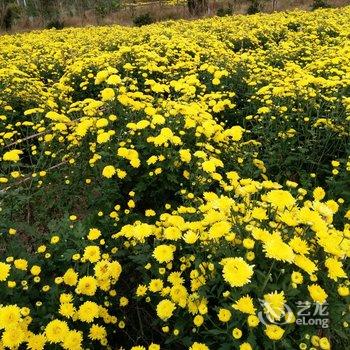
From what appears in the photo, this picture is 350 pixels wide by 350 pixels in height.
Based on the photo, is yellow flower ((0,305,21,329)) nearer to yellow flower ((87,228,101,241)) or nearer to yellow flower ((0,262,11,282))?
yellow flower ((0,262,11,282))

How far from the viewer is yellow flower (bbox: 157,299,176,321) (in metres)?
2.38

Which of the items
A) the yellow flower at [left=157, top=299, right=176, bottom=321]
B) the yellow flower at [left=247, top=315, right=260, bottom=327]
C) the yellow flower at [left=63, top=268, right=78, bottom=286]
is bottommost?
the yellow flower at [left=157, top=299, right=176, bottom=321]

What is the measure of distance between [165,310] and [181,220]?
67 centimetres

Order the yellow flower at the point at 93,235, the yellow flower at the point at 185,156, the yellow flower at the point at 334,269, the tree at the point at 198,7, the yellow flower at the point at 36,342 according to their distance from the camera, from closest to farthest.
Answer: the yellow flower at the point at 334,269, the yellow flower at the point at 36,342, the yellow flower at the point at 93,235, the yellow flower at the point at 185,156, the tree at the point at 198,7

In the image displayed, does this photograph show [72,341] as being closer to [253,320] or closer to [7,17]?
[253,320]

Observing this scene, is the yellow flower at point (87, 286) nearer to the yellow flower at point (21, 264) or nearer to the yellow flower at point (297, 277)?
the yellow flower at point (21, 264)

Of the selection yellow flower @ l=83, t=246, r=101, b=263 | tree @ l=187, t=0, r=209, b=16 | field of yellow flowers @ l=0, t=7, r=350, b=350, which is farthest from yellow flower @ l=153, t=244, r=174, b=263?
tree @ l=187, t=0, r=209, b=16

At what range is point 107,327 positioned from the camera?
2953mm

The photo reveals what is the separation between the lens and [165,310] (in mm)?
2404

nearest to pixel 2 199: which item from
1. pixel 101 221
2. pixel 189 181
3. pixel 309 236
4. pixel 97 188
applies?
pixel 97 188

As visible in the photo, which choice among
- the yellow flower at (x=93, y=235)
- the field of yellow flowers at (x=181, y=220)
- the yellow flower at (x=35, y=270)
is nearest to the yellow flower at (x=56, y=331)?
the field of yellow flowers at (x=181, y=220)

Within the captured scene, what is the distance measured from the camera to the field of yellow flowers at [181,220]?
7.30ft

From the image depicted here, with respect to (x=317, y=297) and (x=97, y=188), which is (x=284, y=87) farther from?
(x=317, y=297)

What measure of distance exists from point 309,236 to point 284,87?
3.26 metres
